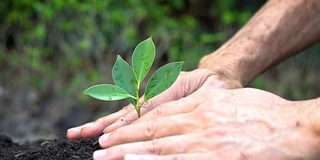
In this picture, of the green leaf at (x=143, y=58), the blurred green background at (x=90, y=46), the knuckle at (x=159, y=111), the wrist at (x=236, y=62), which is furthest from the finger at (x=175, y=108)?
the blurred green background at (x=90, y=46)

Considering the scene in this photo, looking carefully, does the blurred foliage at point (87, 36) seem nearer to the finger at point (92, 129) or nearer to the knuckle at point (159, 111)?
Result: the finger at point (92, 129)

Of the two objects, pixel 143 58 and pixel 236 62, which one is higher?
pixel 236 62

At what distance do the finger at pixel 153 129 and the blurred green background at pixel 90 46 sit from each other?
2788mm

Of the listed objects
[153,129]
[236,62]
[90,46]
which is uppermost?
[90,46]

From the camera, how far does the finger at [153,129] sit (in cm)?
182

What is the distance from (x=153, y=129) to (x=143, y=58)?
0.20m

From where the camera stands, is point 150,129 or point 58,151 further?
point 58,151

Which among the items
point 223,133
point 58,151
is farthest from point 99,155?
point 223,133

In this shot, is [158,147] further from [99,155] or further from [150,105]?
[150,105]

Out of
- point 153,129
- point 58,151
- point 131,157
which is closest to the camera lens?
point 131,157

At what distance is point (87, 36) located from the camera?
5.04m

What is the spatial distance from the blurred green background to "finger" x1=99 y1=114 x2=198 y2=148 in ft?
9.15

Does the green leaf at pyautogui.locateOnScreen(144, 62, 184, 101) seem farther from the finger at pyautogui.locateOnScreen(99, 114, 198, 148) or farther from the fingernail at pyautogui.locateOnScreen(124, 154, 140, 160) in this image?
the fingernail at pyautogui.locateOnScreen(124, 154, 140, 160)

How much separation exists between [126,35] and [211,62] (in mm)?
2457
